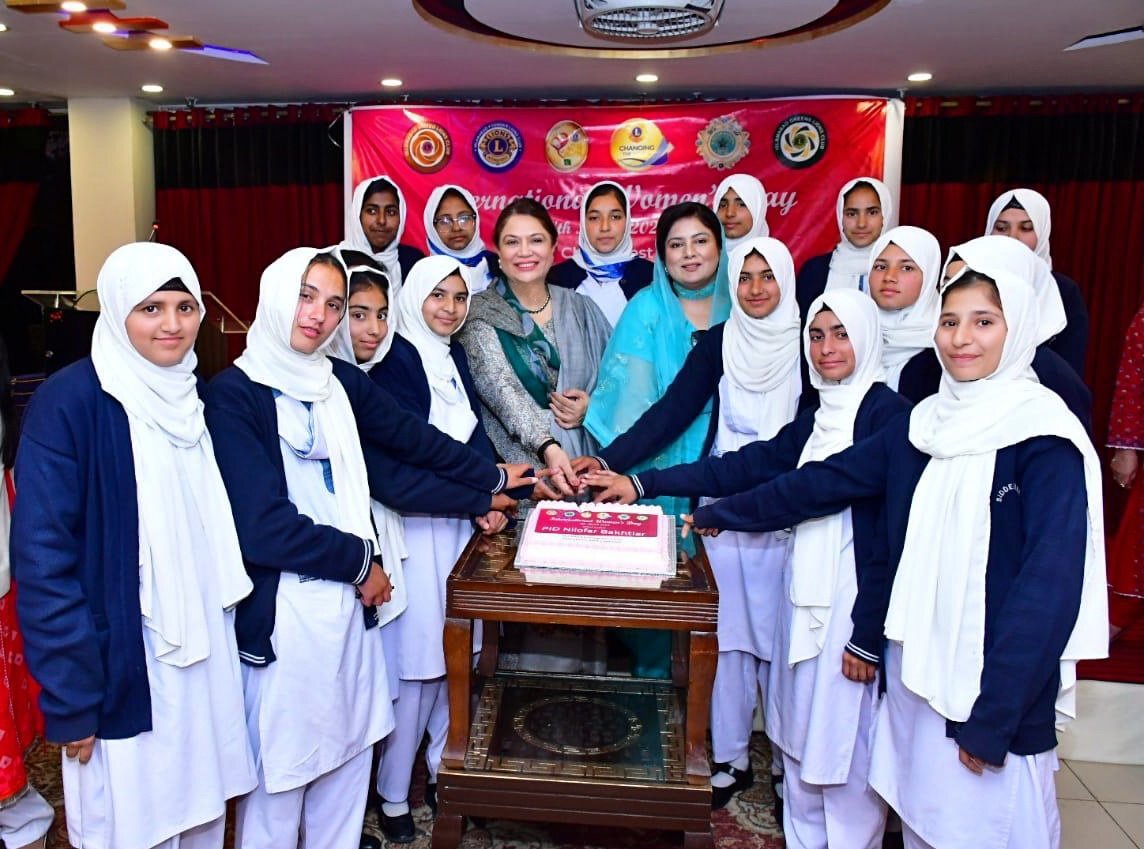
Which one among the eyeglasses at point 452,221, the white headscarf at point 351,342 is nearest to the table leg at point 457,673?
the white headscarf at point 351,342

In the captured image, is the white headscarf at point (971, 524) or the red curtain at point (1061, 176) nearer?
the white headscarf at point (971, 524)

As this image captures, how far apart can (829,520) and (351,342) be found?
1.29 m

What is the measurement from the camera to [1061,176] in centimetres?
585

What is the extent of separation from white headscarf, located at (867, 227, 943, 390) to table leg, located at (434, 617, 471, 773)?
1.46m

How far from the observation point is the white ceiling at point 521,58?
409 cm

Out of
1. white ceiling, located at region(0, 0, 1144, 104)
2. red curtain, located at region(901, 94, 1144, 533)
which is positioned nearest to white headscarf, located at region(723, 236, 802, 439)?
white ceiling, located at region(0, 0, 1144, 104)

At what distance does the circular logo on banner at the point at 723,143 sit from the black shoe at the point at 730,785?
3.75m

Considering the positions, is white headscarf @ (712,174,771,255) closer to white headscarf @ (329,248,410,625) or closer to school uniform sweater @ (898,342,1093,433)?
school uniform sweater @ (898,342,1093,433)

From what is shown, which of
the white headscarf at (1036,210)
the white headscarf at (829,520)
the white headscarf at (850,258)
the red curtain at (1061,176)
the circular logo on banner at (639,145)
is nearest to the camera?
the white headscarf at (829,520)

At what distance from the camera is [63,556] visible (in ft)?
5.28

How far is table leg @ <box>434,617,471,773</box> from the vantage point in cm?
183

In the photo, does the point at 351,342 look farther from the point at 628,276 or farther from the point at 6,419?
the point at 628,276

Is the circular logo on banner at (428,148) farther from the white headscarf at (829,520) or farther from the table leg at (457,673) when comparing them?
the table leg at (457,673)

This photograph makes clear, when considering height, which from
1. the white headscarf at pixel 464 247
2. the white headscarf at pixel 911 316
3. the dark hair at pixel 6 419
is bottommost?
the dark hair at pixel 6 419
